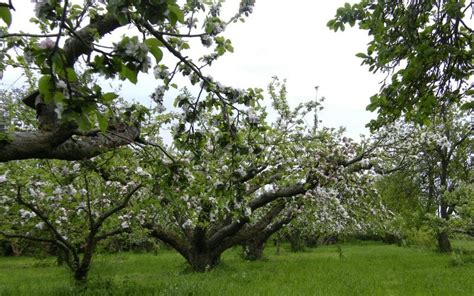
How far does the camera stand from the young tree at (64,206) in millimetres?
9594

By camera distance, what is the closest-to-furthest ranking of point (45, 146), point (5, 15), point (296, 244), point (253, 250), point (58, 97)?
point (5, 15)
point (58, 97)
point (45, 146)
point (253, 250)
point (296, 244)

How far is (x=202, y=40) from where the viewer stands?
126 inches

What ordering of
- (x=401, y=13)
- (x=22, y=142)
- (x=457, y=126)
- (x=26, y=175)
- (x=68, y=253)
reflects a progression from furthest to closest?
(x=457, y=126)
(x=68, y=253)
(x=26, y=175)
(x=401, y=13)
(x=22, y=142)

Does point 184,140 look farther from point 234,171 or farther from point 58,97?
point 58,97

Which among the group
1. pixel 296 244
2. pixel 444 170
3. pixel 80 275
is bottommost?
pixel 80 275

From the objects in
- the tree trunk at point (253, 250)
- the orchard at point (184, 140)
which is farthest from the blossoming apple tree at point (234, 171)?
the tree trunk at point (253, 250)

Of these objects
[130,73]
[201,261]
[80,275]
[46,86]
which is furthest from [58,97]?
[201,261]

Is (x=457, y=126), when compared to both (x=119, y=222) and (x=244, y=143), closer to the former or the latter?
(x=119, y=222)

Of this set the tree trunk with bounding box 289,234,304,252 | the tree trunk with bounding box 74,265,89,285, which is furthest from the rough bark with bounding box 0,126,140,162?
the tree trunk with bounding box 289,234,304,252

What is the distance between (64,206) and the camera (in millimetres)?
11555

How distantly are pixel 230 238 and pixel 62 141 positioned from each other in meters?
13.6

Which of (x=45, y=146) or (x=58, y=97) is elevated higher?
(x=45, y=146)

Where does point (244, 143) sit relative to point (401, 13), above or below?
below

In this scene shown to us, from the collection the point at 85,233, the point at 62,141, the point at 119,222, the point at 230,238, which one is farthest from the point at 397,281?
the point at 62,141
